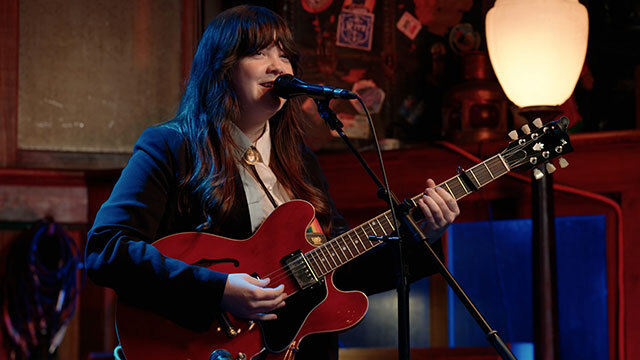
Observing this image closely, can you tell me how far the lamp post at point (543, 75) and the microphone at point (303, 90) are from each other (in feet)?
3.13

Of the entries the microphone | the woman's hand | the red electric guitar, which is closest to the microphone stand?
the microphone

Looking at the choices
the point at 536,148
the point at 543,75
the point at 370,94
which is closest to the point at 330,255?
the point at 536,148

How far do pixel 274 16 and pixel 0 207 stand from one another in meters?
1.87

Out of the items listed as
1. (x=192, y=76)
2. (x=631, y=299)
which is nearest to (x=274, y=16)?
(x=192, y=76)

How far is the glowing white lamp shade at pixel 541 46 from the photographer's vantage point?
2.55 metres

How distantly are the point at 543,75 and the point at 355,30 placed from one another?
1325mm

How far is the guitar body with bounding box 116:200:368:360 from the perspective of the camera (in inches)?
73.9

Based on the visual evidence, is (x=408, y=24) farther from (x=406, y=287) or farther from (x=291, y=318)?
(x=406, y=287)

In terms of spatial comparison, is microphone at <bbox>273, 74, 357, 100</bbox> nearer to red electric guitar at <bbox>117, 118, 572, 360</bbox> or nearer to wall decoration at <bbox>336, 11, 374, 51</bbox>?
red electric guitar at <bbox>117, 118, 572, 360</bbox>

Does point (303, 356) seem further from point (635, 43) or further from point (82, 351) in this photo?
point (635, 43)

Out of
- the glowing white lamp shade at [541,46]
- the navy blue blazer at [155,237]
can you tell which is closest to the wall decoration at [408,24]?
the glowing white lamp shade at [541,46]

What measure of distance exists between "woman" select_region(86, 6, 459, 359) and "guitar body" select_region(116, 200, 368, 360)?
0.12 ft

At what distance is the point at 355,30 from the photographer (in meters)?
3.72

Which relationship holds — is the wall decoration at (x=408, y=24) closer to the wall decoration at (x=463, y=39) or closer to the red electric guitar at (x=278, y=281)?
the wall decoration at (x=463, y=39)
